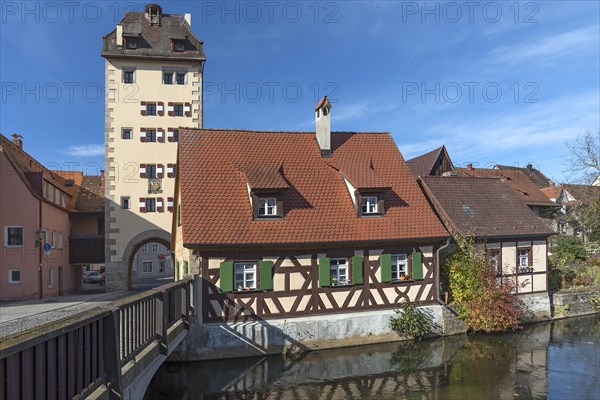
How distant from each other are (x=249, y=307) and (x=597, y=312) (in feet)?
54.3

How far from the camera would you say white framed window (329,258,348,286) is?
14990 millimetres

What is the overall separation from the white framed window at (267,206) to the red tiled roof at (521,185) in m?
25.0

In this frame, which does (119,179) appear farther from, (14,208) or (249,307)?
(249,307)

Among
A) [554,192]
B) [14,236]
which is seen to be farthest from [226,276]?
[554,192]

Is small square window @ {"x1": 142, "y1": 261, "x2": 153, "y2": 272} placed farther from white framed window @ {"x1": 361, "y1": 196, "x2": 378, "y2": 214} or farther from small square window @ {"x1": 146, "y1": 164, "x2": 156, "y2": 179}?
white framed window @ {"x1": 361, "y1": 196, "x2": 378, "y2": 214}

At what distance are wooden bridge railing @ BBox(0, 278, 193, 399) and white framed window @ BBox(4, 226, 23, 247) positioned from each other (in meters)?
19.3

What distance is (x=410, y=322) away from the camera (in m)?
15.2

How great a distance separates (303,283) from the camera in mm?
14609

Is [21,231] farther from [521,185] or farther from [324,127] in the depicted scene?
[521,185]

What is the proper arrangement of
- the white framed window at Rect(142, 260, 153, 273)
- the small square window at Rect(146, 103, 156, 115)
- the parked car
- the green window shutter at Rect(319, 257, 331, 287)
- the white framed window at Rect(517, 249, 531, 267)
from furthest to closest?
the white framed window at Rect(142, 260, 153, 273) < the parked car < the small square window at Rect(146, 103, 156, 115) < the white framed window at Rect(517, 249, 531, 267) < the green window shutter at Rect(319, 257, 331, 287)

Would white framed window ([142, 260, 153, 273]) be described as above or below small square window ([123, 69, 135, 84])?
below

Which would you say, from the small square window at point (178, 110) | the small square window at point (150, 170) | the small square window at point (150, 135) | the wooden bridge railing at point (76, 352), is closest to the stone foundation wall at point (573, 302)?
the wooden bridge railing at point (76, 352)

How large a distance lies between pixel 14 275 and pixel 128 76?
12.4 metres

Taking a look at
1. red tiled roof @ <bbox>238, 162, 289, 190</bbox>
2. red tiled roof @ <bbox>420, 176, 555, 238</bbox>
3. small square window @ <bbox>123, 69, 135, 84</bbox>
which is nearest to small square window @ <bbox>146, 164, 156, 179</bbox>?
small square window @ <bbox>123, 69, 135, 84</bbox>
